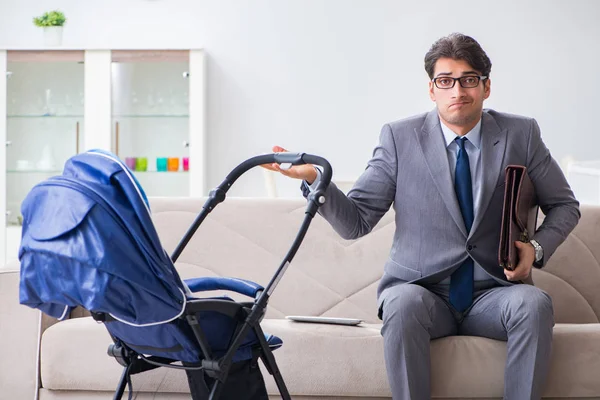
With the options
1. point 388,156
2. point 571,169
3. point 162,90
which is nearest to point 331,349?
point 388,156

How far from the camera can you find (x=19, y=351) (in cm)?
243

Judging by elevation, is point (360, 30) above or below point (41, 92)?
above

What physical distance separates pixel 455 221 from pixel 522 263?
0.73 feet

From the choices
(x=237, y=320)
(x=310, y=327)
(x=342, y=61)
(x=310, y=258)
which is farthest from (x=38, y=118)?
(x=237, y=320)

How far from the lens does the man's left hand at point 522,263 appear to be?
7.11 feet

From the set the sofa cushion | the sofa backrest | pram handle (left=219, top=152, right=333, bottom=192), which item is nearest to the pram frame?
pram handle (left=219, top=152, right=333, bottom=192)

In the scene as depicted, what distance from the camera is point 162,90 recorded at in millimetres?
5594

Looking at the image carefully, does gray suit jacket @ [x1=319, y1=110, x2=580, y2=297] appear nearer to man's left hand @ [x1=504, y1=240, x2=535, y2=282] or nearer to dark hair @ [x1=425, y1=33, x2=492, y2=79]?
man's left hand @ [x1=504, y1=240, x2=535, y2=282]

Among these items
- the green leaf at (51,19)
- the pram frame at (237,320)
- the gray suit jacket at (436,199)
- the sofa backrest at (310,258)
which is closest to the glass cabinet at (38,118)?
the green leaf at (51,19)

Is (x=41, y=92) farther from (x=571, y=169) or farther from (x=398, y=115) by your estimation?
(x=571, y=169)

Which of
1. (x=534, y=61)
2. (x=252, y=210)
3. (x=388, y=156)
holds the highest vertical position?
(x=534, y=61)

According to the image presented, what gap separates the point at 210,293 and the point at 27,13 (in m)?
4.10

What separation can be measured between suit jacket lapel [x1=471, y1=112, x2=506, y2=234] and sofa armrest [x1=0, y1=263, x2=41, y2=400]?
4.41 ft

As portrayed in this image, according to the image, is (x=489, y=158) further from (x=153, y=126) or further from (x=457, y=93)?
(x=153, y=126)
